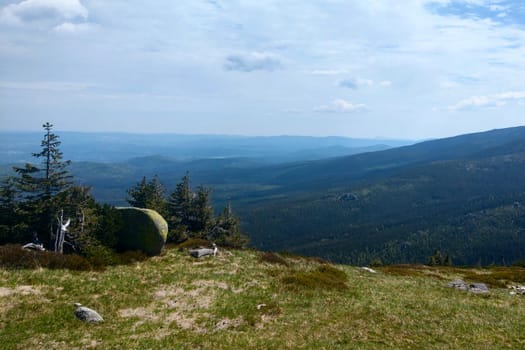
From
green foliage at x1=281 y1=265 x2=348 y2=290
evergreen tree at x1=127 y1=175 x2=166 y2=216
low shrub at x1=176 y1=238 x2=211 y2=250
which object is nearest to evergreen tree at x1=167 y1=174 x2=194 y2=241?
evergreen tree at x1=127 y1=175 x2=166 y2=216

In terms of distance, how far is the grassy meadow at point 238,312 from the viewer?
15.8 metres

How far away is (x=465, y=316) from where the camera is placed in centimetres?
2088

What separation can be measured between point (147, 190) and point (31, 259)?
32495mm

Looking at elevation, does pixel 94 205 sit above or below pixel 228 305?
above

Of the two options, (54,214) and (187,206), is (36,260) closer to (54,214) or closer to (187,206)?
(54,214)

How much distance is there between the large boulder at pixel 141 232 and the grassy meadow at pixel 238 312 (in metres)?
3.45

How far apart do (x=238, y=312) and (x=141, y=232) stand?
1719cm

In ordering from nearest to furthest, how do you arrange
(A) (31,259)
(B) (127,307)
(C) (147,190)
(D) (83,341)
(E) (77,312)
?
(D) (83,341) → (E) (77,312) → (B) (127,307) → (A) (31,259) → (C) (147,190)

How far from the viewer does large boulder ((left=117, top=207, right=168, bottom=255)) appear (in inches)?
1314

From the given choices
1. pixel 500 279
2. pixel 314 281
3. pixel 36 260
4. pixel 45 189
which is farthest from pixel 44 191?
pixel 500 279

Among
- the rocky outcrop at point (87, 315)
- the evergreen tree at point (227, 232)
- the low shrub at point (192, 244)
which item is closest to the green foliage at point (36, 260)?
the rocky outcrop at point (87, 315)

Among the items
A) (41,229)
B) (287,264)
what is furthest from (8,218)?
(287,264)

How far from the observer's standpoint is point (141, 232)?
110 ft

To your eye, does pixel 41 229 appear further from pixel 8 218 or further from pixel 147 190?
pixel 147 190
